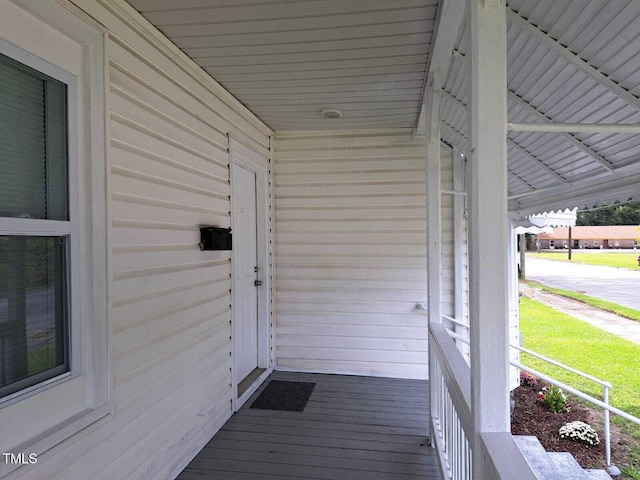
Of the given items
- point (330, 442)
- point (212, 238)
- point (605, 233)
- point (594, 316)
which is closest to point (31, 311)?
point (212, 238)

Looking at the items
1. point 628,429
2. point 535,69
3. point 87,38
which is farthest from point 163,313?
point 628,429

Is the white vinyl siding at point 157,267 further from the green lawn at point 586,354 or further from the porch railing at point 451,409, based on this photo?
the green lawn at point 586,354

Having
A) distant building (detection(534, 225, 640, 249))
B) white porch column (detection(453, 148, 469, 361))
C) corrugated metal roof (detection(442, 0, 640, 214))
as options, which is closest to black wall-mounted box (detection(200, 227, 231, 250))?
corrugated metal roof (detection(442, 0, 640, 214))

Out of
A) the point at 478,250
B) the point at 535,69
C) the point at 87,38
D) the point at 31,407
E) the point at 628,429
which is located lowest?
the point at 628,429

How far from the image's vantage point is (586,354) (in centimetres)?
884

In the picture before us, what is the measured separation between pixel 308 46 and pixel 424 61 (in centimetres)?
74

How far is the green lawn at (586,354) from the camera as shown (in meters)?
7.04

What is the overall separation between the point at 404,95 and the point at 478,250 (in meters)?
2.17

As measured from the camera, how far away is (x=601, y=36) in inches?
66.5

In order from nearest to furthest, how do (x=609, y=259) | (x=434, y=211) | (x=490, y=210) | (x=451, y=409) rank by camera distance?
(x=490, y=210) → (x=451, y=409) → (x=434, y=211) → (x=609, y=259)

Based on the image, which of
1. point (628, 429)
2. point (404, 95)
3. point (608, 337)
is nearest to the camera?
point (404, 95)

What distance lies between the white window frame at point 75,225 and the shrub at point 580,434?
5812 mm

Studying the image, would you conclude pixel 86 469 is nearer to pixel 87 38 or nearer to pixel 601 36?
pixel 87 38

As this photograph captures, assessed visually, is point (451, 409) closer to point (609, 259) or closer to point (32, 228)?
point (32, 228)
